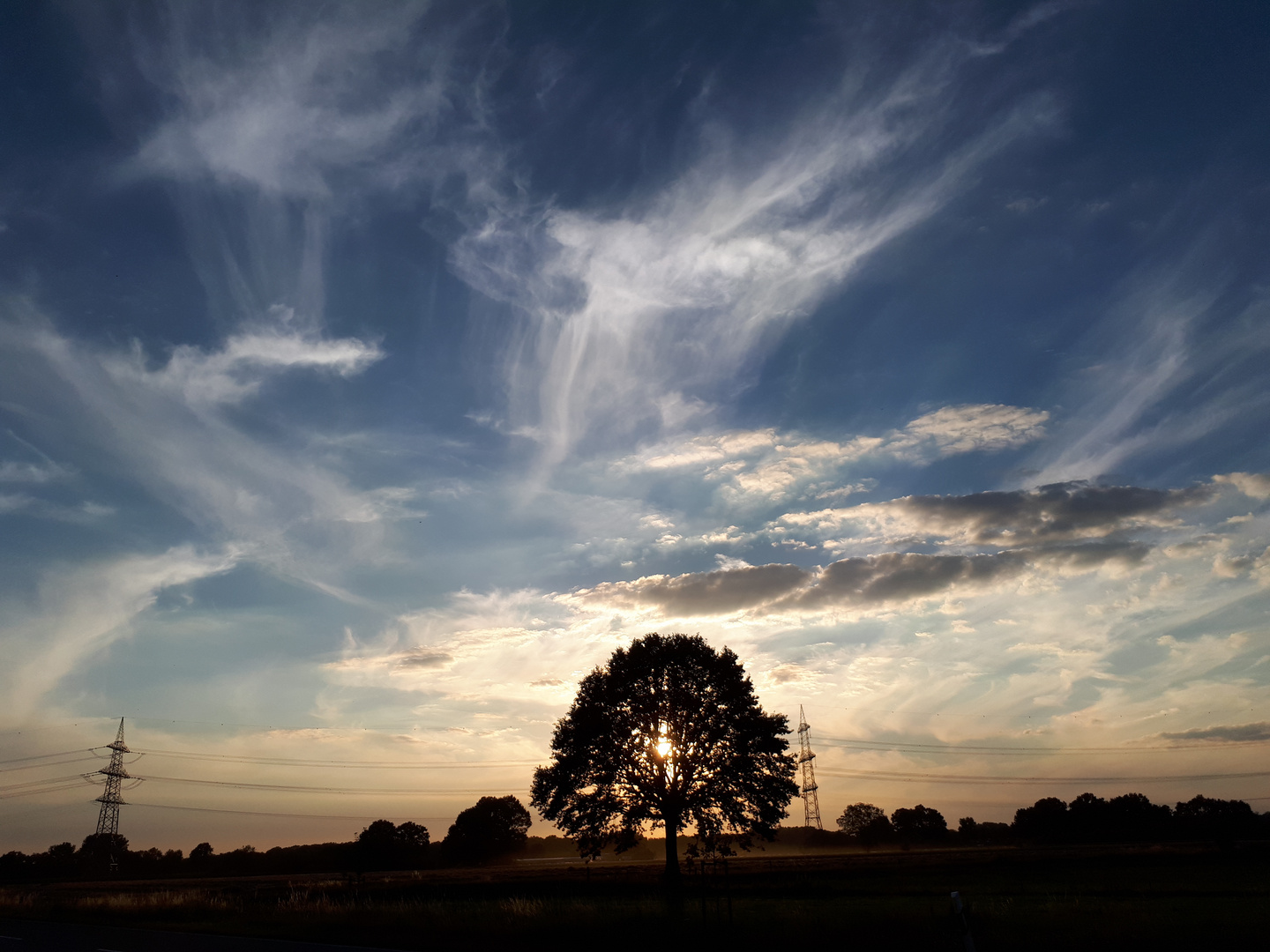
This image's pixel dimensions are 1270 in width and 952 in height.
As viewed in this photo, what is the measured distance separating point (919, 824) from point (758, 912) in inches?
6202

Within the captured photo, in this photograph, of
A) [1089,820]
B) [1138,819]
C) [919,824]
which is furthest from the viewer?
[919,824]

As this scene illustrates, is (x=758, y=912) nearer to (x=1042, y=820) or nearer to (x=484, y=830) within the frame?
(x=484, y=830)

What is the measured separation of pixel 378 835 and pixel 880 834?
113 metres

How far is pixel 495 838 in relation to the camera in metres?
121

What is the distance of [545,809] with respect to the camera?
48.5 metres

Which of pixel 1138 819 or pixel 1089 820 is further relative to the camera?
pixel 1089 820

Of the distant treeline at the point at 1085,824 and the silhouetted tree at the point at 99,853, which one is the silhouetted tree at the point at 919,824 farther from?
the silhouetted tree at the point at 99,853

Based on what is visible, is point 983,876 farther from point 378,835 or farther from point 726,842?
point 378,835

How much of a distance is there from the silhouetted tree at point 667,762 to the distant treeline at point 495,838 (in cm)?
4847

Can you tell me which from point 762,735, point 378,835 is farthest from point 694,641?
point 378,835

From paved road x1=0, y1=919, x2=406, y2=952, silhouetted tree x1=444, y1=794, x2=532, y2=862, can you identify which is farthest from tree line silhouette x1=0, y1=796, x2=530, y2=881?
paved road x1=0, y1=919, x2=406, y2=952

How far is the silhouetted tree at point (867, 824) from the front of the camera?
155250mm

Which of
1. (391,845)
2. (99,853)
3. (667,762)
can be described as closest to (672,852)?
(667,762)

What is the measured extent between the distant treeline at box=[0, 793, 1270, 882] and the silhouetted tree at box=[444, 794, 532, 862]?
0.15 meters
